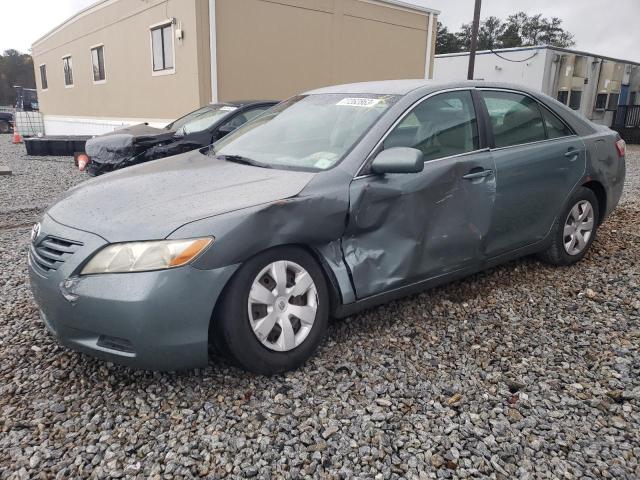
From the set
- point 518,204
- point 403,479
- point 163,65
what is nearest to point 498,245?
point 518,204

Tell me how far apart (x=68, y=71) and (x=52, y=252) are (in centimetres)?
2244

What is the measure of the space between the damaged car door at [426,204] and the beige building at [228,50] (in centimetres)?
1014

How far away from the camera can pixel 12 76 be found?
63094mm

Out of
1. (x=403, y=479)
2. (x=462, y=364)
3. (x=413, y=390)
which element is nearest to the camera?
(x=403, y=479)

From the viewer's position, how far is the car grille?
249 cm

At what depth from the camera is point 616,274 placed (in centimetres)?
423

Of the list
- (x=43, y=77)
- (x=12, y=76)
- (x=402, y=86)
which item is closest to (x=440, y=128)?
(x=402, y=86)

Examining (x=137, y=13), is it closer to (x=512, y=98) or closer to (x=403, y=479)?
(x=512, y=98)

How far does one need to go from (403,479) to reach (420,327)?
136 centimetres

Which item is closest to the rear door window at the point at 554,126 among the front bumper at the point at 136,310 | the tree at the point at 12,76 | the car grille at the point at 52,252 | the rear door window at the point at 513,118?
the rear door window at the point at 513,118

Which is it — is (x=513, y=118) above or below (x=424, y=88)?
below

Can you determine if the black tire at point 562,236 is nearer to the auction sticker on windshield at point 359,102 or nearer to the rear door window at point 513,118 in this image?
the rear door window at point 513,118

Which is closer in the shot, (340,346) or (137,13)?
(340,346)

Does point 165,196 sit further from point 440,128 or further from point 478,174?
point 478,174
